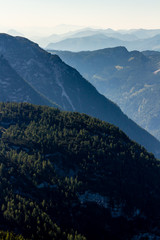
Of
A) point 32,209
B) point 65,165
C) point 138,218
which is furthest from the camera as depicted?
point 65,165

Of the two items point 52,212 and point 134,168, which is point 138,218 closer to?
point 134,168

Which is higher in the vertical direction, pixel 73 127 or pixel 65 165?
pixel 73 127

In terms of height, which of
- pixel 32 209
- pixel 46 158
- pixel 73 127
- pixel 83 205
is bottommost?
pixel 32 209

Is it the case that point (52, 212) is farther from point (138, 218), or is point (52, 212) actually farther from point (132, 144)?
point (132, 144)

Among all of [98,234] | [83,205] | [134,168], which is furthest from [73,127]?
[98,234]

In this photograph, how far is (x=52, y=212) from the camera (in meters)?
129

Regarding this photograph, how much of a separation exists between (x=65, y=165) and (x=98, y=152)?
22.4 m

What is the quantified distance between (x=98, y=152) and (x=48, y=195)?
4608cm

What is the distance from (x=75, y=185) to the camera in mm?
146000

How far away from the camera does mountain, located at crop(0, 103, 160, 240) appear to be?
399 ft

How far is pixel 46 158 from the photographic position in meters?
163

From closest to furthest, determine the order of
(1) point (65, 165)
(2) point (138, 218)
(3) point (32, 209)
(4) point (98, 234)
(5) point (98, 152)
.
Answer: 1. (3) point (32, 209)
2. (4) point (98, 234)
3. (2) point (138, 218)
4. (1) point (65, 165)
5. (5) point (98, 152)

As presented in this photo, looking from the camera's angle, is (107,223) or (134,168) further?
(134,168)

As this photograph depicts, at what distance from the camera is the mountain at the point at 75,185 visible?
Result: 122 m
